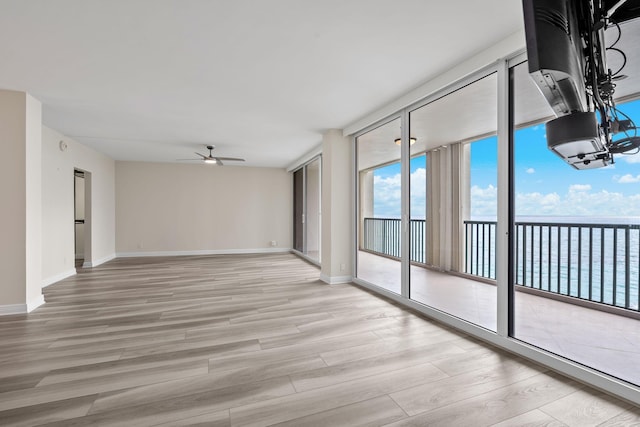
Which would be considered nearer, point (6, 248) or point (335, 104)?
point (6, 248)

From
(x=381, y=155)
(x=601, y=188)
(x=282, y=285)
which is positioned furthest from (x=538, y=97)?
(x=282, y=285)

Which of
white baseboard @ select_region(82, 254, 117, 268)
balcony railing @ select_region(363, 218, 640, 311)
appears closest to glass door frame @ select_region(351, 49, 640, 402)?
balcony railing @ select_region(363, 218, 640, 311)

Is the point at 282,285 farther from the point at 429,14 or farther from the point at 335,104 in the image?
the point at 429,14

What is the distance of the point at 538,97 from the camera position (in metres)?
2.69

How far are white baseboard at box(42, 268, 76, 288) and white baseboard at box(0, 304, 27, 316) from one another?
4.61 feet

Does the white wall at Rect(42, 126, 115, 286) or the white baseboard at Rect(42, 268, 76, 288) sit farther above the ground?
the white wall at Rect(42, 126, 115, 286)

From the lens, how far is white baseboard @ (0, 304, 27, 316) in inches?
135

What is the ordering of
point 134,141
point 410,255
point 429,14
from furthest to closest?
point 134,141, point 410,255, point 429,14

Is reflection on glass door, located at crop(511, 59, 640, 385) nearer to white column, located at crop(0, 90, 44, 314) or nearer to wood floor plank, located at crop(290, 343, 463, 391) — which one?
wood floor plank, located at crop(290, 343, 463, 391)

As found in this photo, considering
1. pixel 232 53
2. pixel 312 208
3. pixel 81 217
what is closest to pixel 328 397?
pixel 232 53

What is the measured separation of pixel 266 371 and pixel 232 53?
106 inches

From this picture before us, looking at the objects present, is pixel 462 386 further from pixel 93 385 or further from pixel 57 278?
pixel 57 278

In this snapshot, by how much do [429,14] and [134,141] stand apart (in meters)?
5.85

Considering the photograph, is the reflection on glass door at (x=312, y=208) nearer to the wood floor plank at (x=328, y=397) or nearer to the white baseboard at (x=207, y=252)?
the white baseboard at (x=207, y=252)
